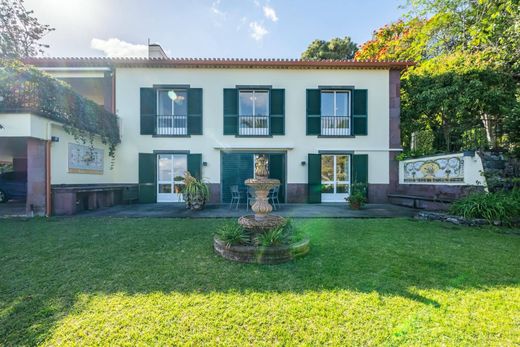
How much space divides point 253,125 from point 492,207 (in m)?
8.36

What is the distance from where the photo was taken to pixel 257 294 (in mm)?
2744

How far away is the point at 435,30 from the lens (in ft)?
36.5

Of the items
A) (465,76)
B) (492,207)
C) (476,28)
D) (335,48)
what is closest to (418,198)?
(492,207)

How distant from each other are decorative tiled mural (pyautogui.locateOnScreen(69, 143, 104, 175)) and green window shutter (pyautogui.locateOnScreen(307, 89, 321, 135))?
29.1ft

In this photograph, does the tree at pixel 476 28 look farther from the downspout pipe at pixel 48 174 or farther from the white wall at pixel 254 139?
the downspout pipe at pixel 48 174

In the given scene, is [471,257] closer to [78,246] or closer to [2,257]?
[78,246]

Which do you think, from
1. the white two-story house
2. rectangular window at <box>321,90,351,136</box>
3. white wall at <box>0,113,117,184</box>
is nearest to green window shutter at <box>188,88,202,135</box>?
the white two-story house

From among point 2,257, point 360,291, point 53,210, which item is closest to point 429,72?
point 360,291

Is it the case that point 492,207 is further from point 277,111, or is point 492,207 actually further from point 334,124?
point 277,111

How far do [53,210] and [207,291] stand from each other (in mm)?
7299

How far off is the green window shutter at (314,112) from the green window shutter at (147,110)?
6.92 m

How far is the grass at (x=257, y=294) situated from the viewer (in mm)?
2109

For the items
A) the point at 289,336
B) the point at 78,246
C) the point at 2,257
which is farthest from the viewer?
the point at 78,246

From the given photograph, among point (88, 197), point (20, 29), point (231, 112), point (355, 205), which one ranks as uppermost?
point (20, 29)
